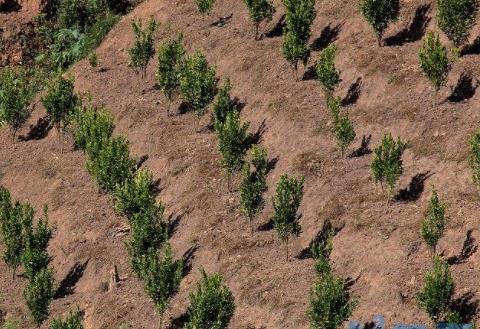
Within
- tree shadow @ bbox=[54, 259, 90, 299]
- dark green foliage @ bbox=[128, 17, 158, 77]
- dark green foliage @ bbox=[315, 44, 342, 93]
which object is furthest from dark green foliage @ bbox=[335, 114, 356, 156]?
dark green foliage @ bbox=[128, 17, 158, 77]

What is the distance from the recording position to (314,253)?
2402 centimetres

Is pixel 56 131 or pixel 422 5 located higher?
pixel 422 5

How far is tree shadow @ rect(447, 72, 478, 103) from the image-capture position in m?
28.3

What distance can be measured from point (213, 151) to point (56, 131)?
9.21 metres

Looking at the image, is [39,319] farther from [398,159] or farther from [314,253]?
[398,159]

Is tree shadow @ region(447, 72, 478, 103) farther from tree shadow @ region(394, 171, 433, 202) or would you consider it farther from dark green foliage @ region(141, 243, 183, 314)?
dark green foliage @ region(141, 243, 183, 314)

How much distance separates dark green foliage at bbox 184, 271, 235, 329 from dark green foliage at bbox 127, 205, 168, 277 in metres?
3.65

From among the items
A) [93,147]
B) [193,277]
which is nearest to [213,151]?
[93,147]

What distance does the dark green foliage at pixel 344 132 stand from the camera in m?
27.6

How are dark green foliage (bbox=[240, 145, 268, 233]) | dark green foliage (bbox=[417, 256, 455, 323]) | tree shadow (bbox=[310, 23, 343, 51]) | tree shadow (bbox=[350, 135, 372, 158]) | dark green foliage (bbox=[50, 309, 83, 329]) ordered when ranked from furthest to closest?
tree shadow (bbox=[310, 23, 343, 51])
tree shadow (bbox=[350, 135, 372, 158])
dark green foliage (bbox=[240, 145, 268, 233])
dark green foliage (bbox=[50, 309, 83, 329])
dark green foliage (bbox=[417, 256, 455, 323])

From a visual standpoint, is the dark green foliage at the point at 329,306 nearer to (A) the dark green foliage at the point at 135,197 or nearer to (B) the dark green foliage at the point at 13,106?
(A) the dark green foliage at the point at 135,197

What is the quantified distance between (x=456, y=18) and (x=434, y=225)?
10.1 m

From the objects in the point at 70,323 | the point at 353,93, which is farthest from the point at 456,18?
the point at 70,323

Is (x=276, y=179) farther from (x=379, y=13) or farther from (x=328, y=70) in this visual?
(x=379, y=13)
